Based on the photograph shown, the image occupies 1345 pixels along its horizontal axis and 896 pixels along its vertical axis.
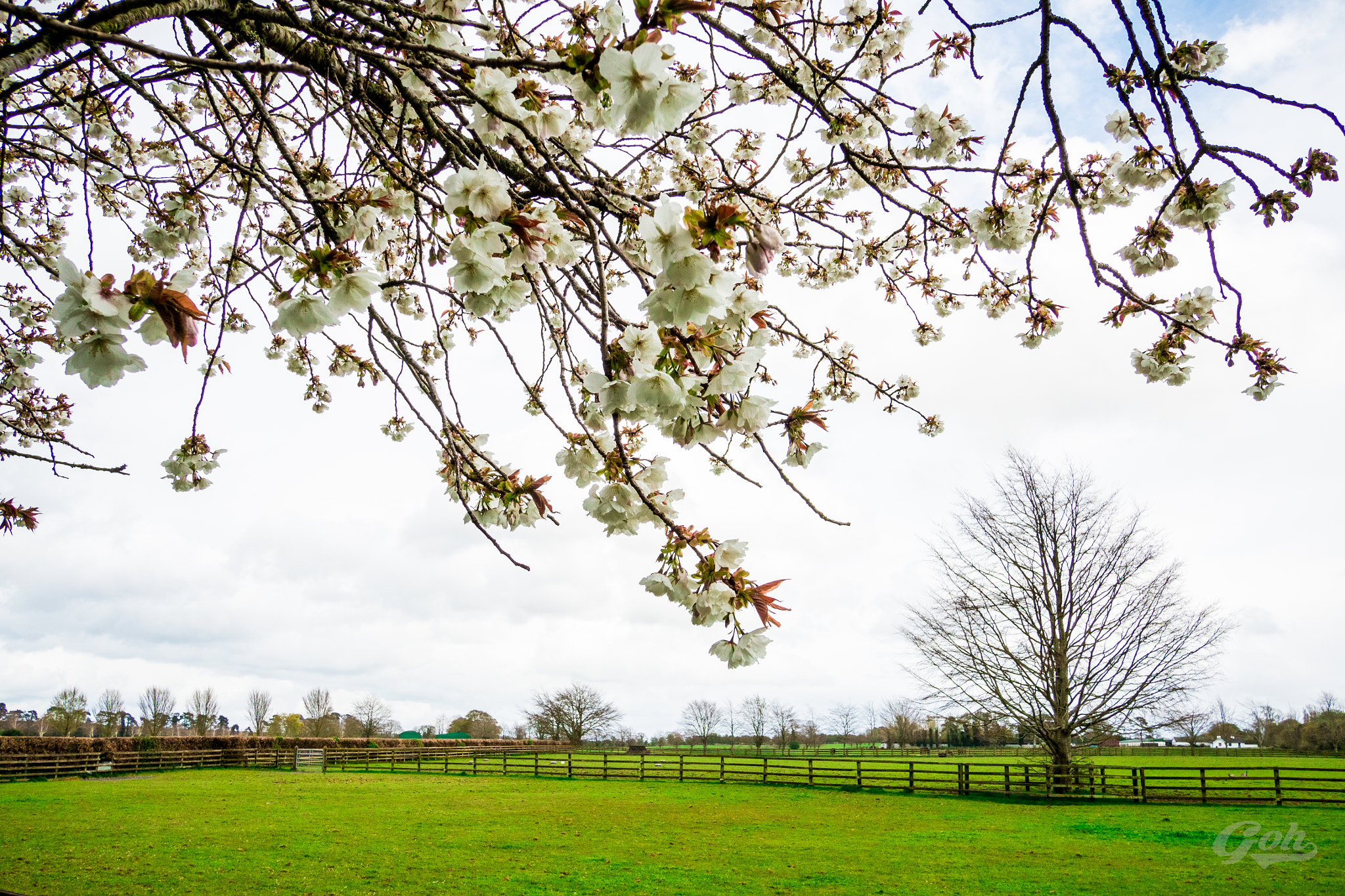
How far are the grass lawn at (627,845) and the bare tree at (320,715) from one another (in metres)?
30.2

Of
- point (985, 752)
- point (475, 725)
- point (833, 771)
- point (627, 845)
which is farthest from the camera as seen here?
point (475, 725)

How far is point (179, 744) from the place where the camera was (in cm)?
2242

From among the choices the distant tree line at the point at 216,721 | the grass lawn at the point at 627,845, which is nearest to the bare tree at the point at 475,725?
the distant tree line at the point at 216,721

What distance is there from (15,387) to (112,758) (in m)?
22.6

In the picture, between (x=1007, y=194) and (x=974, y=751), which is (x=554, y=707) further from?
(x=1007, y=194)

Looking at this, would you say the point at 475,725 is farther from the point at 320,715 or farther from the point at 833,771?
the point at 833,771

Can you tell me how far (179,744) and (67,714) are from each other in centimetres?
1306

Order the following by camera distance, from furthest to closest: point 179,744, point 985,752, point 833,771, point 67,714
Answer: point 985,752
point 67,714
point 179,744
point 833,771

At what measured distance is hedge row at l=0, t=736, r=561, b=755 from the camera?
19.1 meters

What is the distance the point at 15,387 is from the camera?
3.89m

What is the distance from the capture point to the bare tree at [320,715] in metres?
40.2

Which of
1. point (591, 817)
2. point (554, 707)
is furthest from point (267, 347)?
point (554, 707)

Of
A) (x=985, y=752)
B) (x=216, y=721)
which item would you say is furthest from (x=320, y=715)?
(x=985, y=752)

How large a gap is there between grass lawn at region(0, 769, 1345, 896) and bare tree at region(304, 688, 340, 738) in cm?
3024
